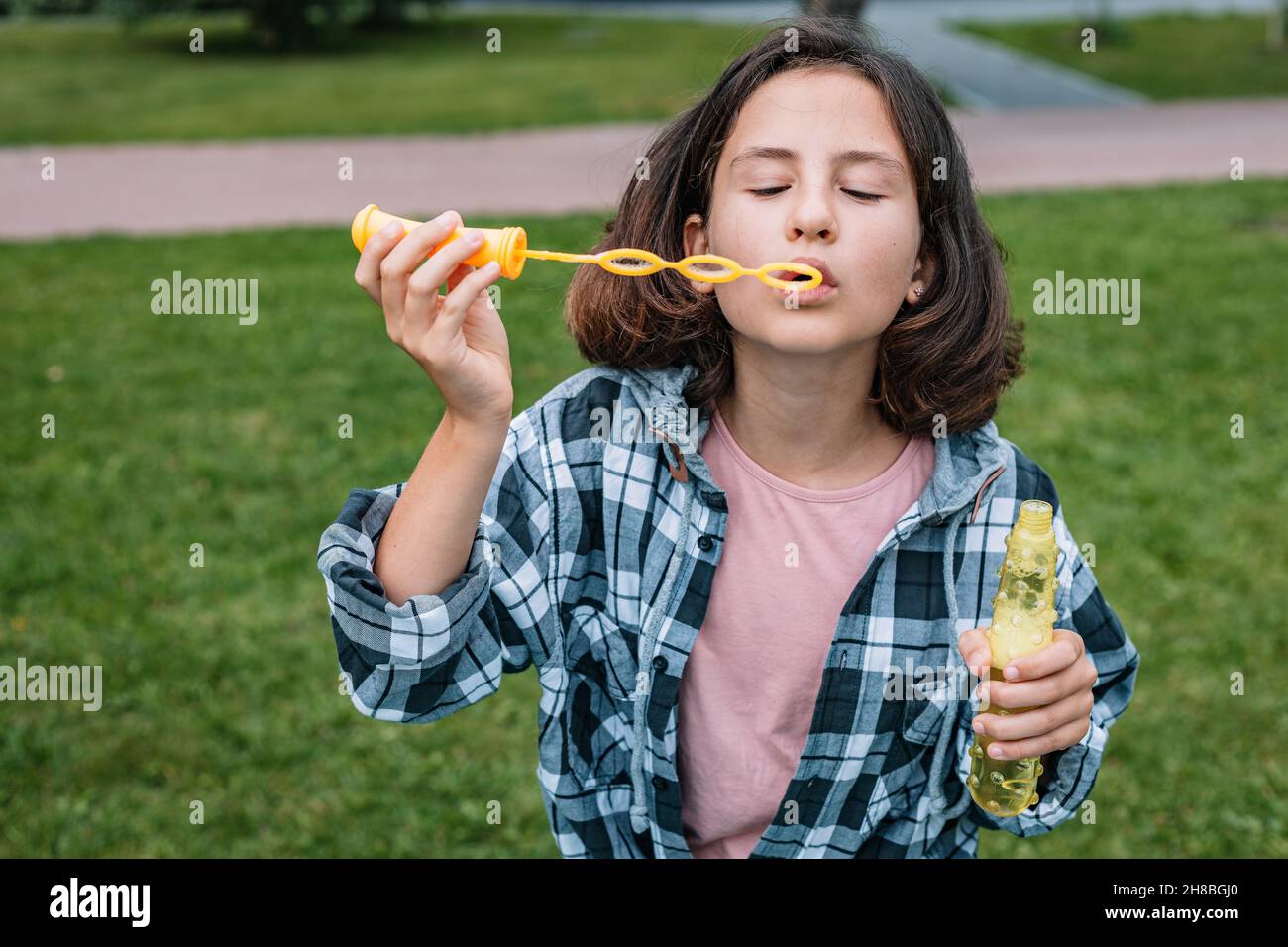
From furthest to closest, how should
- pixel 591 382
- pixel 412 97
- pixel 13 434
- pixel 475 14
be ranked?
pixel 475 14, pixel 412 97, pixel 13 434, pixel 591 382

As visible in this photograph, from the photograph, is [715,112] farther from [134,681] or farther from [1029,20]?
[1029,20]

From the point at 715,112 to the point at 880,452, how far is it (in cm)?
54

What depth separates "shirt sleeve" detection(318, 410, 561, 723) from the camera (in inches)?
60.6

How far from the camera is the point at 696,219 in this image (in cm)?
191

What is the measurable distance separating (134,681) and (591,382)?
236 cm

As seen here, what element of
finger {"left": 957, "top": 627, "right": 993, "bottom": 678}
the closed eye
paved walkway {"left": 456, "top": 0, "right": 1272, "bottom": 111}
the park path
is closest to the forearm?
the closed eye

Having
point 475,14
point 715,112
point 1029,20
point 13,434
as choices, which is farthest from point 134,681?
point 475,14

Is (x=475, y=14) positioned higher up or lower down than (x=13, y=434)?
higher up

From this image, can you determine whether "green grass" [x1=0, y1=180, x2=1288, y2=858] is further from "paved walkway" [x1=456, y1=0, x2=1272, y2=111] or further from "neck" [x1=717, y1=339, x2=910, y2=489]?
"paved walkway" [x1=456, y1=0, x2=1272, y2=111]

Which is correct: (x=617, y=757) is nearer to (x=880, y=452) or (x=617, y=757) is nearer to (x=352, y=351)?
(x=880, y=452)

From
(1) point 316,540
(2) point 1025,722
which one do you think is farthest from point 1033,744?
(1) point 316,540

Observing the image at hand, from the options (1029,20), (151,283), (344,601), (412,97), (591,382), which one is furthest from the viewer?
(1029,20)
